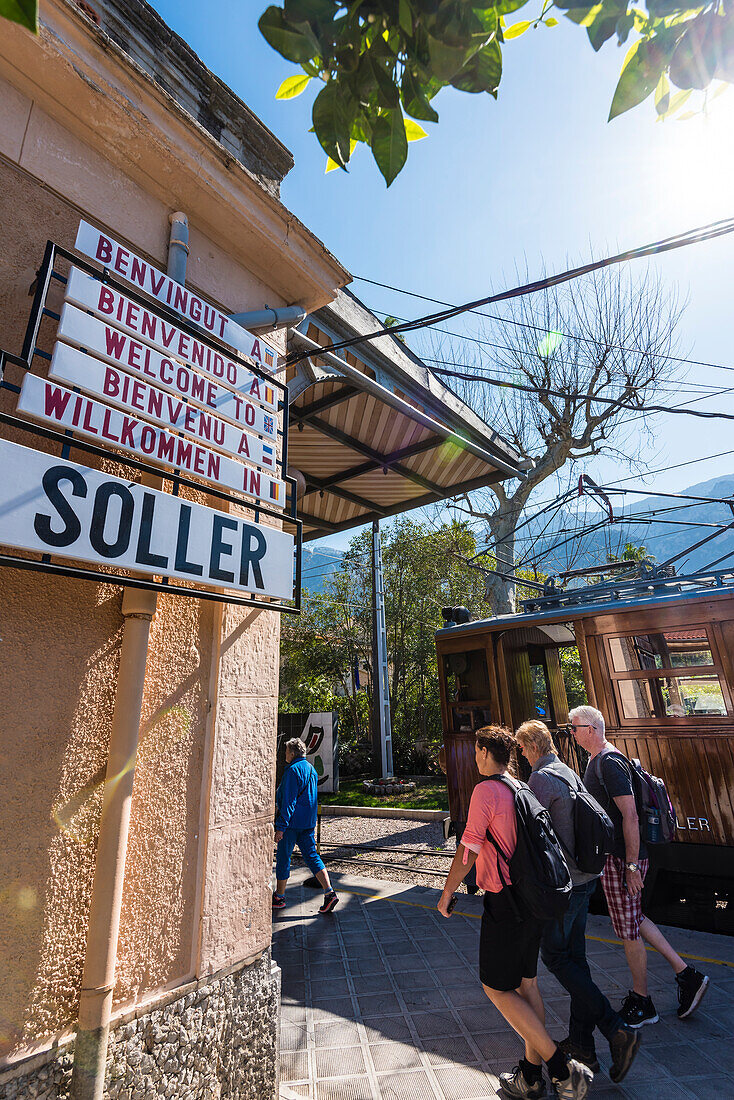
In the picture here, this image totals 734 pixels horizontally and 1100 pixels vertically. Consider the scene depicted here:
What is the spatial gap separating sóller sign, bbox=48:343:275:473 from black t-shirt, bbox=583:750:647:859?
2.75 metres

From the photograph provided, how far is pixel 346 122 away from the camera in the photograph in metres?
1.42

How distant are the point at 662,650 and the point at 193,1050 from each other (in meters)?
5.10

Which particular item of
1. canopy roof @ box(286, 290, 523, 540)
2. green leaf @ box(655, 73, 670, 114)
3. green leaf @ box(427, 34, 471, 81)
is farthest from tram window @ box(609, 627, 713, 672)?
green leaf @ box(427, 34, 471, 81)

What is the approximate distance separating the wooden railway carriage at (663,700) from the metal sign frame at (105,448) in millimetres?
4227

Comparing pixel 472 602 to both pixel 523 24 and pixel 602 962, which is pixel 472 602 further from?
pixel 523 24

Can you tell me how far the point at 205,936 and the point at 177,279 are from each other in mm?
3180

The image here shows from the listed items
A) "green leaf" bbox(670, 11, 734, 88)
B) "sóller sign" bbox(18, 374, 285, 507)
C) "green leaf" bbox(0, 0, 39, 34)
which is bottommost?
"green leaf" bbox(0, 0, 39, 34)

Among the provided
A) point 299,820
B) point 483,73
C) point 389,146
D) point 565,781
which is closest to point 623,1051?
point 565,781

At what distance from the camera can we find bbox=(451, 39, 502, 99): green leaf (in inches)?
54.4

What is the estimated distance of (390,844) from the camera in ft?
28.4

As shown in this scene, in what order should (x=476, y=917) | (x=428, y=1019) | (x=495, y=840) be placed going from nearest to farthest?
(x=495, y=840) < (x=428, y=1019) < (x=476, y=917)

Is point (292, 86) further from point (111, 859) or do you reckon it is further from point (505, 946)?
point (505, 946)

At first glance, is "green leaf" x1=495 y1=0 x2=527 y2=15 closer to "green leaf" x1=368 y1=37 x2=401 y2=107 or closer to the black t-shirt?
"green leaf" x1=368 y1=37 x2=401 y2=107

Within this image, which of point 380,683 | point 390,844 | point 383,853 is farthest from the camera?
point 380,683
